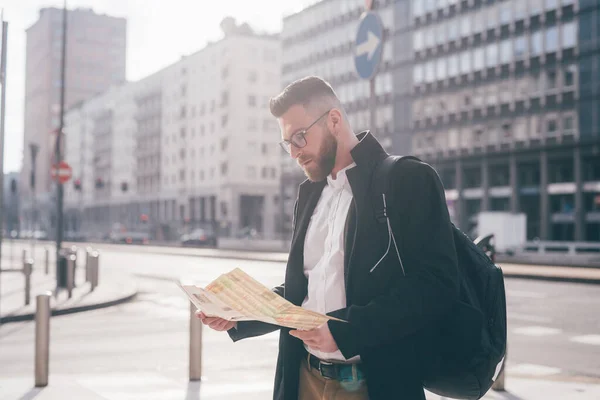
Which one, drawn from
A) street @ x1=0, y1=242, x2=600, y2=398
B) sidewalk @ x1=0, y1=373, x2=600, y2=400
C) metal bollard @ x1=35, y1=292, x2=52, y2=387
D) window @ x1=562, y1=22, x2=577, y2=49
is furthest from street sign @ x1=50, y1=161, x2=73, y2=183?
window @ x1=562, y1=22, x2=577, y2=49

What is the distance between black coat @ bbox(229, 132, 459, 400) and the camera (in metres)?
2.34

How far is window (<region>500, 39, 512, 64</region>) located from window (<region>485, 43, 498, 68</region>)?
50 centimetres

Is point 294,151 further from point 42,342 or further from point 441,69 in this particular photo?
point 441,69

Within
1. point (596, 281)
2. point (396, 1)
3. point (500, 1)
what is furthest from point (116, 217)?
point (596, 281)

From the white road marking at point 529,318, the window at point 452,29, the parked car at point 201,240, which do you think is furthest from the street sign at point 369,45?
the parked car at point 201,240

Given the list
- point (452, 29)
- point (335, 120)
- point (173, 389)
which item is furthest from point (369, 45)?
point (452, 29)

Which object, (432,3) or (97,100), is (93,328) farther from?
(97,100)

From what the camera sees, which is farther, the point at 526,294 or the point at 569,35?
the point at 569,35

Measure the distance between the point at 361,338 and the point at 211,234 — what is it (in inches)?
2558

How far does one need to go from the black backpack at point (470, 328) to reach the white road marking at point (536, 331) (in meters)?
8.92

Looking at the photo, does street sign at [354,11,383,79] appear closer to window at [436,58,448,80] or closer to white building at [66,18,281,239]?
window at [436,58,448,80]

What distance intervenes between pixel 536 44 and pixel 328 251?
52.2 meters

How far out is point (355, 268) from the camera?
2.47 metres

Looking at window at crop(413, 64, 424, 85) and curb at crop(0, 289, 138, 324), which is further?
window at crop(413, 64, 424, 85)
